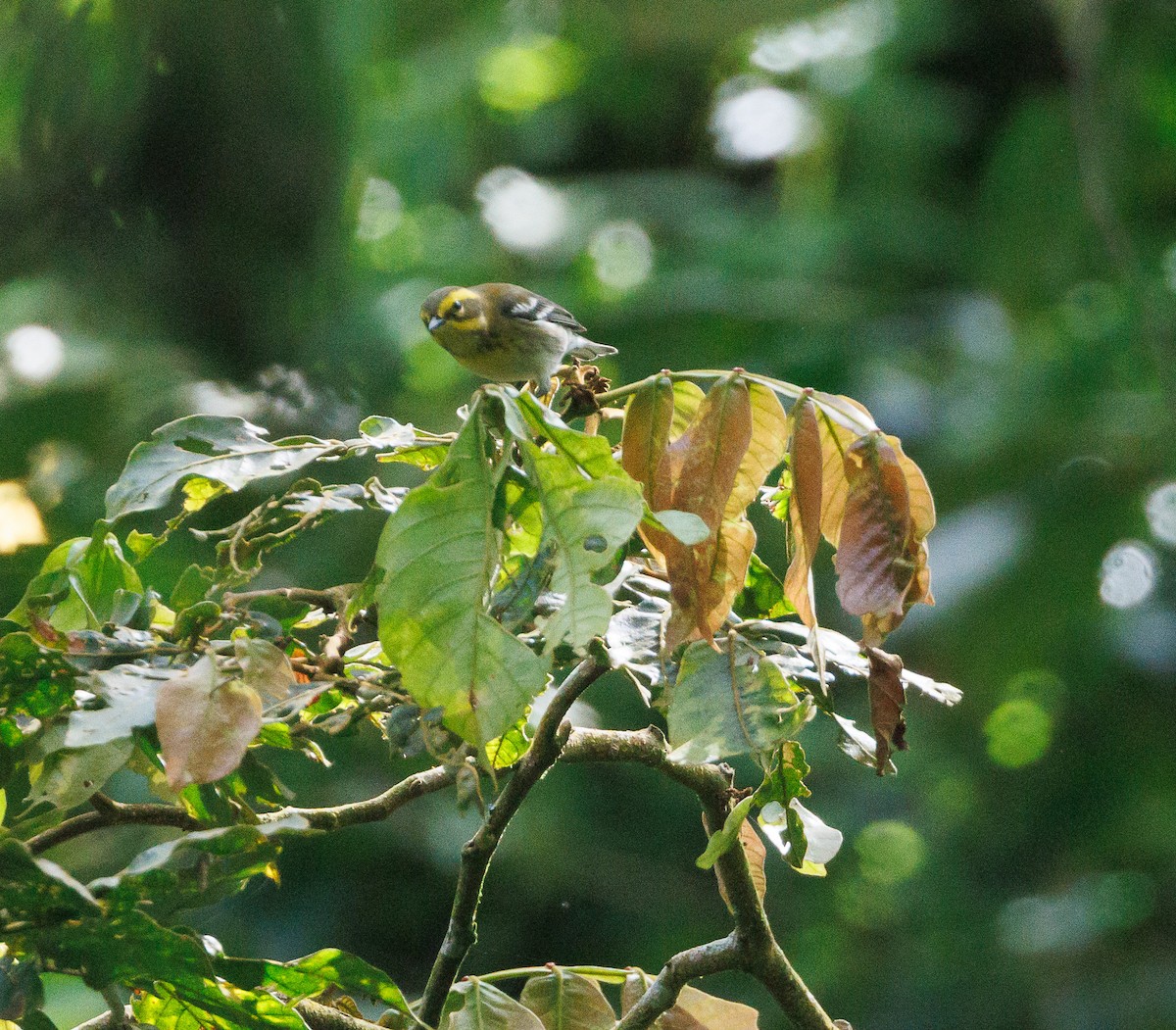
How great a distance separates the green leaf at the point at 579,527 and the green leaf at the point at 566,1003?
17.3 inches

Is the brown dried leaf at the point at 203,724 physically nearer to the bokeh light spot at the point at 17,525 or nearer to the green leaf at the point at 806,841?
the green leaf at the point at 806,841

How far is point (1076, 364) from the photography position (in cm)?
338

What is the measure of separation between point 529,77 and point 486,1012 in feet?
17.1

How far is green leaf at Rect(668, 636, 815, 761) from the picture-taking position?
0.69 metres

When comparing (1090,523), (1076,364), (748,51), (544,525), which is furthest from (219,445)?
(748,51)

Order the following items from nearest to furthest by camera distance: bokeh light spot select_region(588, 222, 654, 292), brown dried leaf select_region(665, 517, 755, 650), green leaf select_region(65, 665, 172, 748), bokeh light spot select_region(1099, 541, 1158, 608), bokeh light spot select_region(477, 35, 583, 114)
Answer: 1. green leaf select_region(65, 665, 172, 748)
2. brown dried leaf select_region(665, 517, 755, 650)
3. bokeh light spot select_region(1099, 541, 1158, 608)
4. bokeh light spot select_region(588, 222, 654, 292)
5. bokeh light spot select_region(477, 35, 583, 114)

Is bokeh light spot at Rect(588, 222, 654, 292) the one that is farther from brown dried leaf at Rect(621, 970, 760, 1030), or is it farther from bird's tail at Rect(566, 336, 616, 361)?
brown dried leaf at Rect(621, 970, 760, 1030)

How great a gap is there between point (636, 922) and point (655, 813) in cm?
29

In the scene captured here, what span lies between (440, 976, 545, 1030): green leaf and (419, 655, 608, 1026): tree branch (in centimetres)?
2

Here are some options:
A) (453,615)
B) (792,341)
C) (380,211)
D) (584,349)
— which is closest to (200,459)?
(453,615)

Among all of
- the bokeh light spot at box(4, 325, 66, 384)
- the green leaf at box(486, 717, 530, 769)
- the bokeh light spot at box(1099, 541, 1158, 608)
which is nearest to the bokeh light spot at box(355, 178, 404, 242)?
the bokeh light spot at box(4, 325, 66, 384)

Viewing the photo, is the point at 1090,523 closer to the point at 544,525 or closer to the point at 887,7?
the point at 544,525

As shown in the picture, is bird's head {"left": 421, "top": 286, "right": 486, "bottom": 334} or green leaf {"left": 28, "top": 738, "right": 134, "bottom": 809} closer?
green leaf {"left": 28, "top": 738, "right": 134, "bottom": 809}

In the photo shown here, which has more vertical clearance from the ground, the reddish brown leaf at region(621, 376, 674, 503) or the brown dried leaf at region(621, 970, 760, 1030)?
the reddish brown leaf at region(621, 376, 674, 503)
